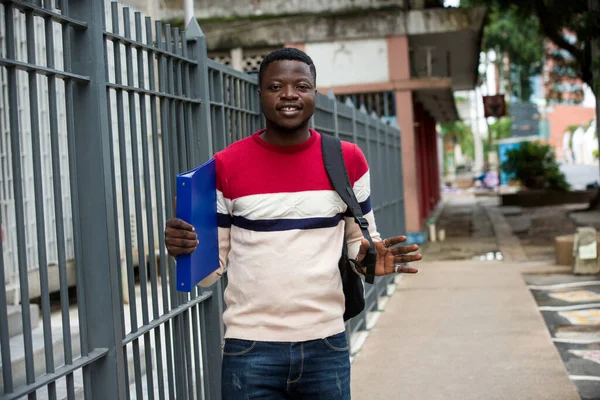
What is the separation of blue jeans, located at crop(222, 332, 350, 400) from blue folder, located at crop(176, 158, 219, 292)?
0.28 m

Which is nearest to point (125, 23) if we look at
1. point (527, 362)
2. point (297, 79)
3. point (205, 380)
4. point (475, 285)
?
point (297, 79)

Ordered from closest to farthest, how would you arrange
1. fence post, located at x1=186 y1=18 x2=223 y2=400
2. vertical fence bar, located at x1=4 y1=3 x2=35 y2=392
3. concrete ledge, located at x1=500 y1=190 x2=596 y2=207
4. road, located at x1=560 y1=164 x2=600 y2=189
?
vertical fence bar, located at x1=4 y1=3 x2=35 y2=392 < fence post, located at x1=186 y1=18 x2=223 y2=400 < concrete ledge, located at x1=500 y1=190 x2=596 y2=207 < road, located at x1=560 y1=164 x2=600 y2=189

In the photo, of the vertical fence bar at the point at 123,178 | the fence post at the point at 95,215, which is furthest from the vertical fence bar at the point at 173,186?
the fence post at the point at 95,215

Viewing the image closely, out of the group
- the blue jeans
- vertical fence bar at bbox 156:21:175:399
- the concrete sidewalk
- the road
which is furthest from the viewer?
the road

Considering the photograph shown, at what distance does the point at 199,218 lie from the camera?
2.82 metres

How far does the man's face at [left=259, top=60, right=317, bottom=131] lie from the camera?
2.89 metres

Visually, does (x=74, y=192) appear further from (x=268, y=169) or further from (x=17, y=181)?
(x=268, y=169)

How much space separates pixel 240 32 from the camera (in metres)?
16.2

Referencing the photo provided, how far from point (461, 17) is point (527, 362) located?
9998mm

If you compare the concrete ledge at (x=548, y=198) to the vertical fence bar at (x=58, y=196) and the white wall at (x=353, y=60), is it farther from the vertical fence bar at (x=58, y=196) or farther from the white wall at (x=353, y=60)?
the vertical fence bar at (x=58, y=196)

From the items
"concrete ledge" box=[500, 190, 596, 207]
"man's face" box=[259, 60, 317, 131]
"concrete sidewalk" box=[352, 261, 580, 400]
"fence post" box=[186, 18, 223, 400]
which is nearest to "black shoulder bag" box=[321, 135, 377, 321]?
"man's face" box=[259, 60, 317, 131]

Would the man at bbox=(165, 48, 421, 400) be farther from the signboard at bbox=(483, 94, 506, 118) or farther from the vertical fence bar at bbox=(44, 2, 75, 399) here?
the signboard at bbox=(483, 94, 506, 118)

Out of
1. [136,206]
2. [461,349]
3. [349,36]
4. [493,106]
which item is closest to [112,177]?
[136,206]

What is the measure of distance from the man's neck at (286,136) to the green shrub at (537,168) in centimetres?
2839
